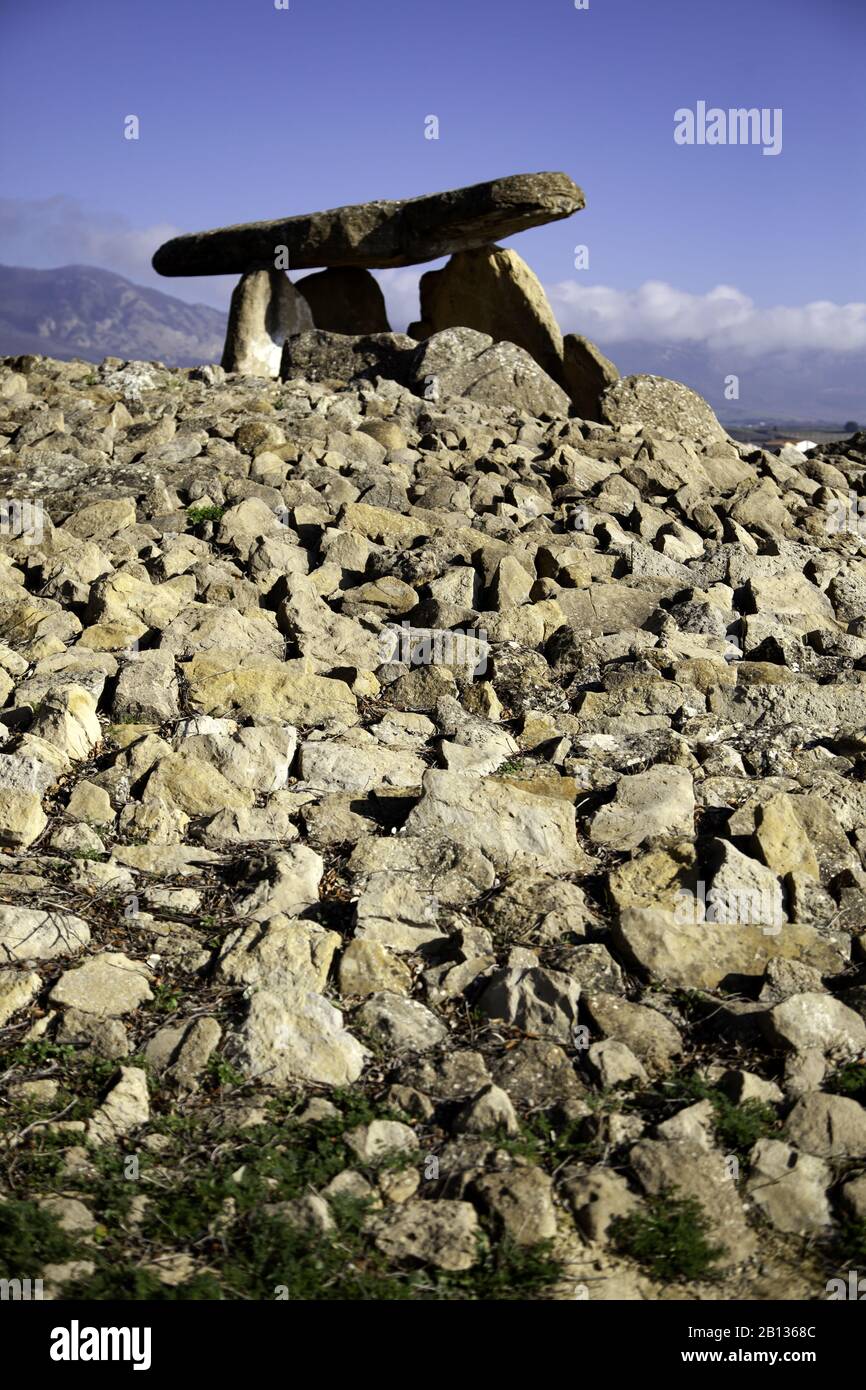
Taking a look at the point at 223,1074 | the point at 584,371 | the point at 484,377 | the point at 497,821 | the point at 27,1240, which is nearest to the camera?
the point at 27,1240

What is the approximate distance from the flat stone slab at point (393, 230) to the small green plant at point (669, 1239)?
14.8 m

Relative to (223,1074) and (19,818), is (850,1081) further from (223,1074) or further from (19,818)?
(19,818)

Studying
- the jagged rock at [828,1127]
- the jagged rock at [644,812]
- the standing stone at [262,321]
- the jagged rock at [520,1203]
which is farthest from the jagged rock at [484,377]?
the jagged rock at [520,1203]

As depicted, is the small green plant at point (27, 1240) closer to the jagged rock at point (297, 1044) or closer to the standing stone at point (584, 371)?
the jagged rock at point (297, 1044)

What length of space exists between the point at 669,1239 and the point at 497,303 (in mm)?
16046

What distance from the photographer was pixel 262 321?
57.0ft

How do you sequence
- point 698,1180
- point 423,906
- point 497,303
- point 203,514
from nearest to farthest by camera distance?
1. point 698,1180
2. point 423,906
3. point 203,514
4. point 497,303

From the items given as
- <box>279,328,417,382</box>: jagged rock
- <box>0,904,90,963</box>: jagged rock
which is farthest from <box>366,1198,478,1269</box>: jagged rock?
<box>279,328,417,382</box>: jagged rock

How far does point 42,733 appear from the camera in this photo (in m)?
5.69

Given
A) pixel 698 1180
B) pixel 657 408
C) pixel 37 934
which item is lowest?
pixel 698 1180

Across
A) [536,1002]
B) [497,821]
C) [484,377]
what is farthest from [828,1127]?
[484,377]

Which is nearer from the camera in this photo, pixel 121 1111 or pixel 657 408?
pixel 121 1111

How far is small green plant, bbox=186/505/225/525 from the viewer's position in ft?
28.7
